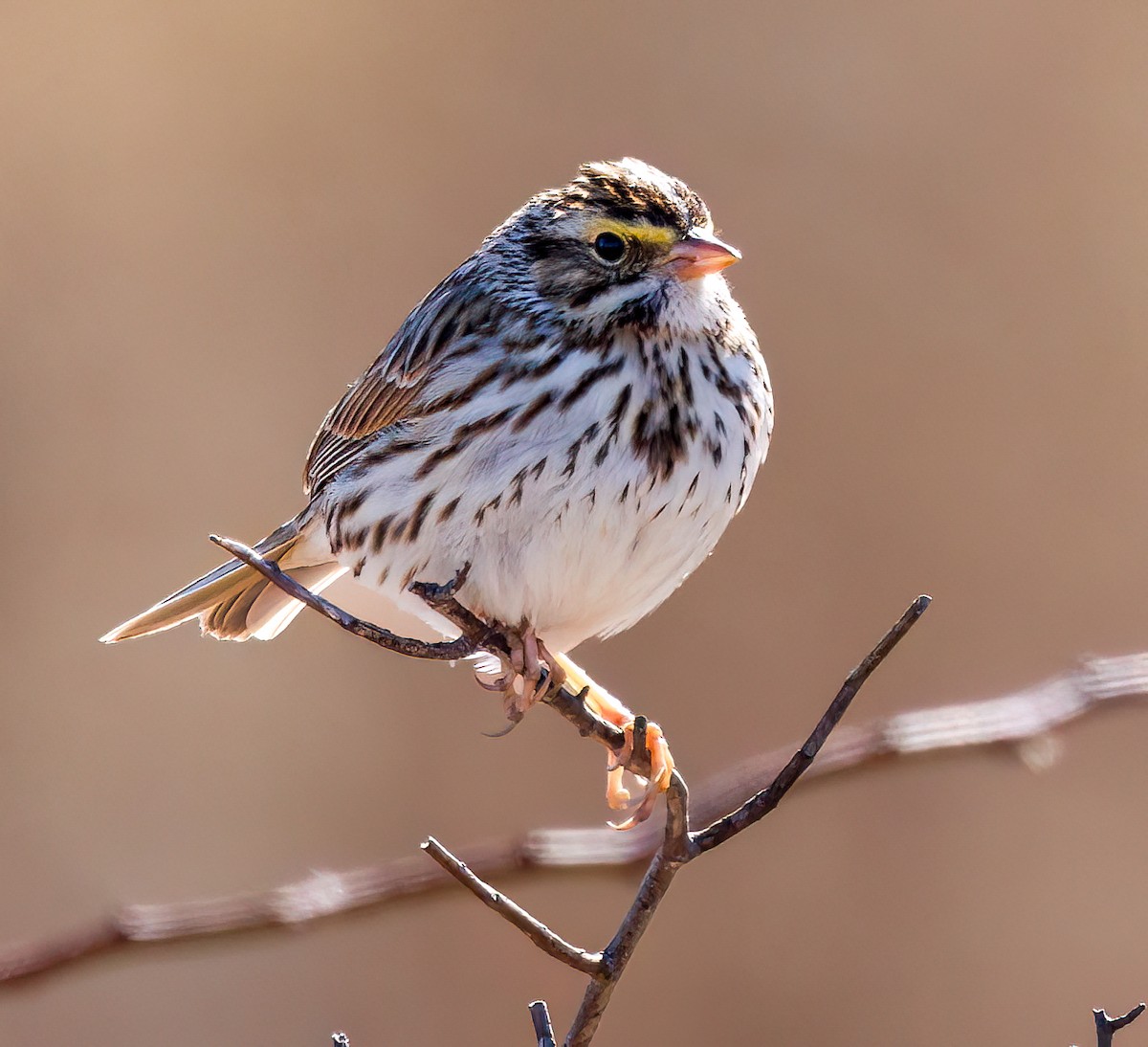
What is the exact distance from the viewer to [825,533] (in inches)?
206

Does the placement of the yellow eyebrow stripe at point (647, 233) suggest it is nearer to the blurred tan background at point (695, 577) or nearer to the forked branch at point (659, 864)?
the forked branch at point (659, 864)

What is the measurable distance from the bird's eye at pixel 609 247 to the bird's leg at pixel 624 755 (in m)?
0.73

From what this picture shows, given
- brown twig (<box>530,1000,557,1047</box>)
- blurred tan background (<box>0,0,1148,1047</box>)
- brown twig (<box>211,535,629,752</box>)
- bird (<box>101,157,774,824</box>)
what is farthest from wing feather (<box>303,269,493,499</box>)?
blurred tan background (<box>0,0,1148,1047</box>)

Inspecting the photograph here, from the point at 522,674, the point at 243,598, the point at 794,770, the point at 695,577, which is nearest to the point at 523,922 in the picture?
the point at 794,770

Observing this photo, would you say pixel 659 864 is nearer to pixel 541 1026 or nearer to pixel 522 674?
pixel 541 1026

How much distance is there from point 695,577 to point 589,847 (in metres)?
3.01

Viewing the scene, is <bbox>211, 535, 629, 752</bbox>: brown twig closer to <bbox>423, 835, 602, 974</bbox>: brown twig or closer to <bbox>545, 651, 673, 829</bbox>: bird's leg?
<bbox>545, 651, 673, 829</bbox>: bird's leg

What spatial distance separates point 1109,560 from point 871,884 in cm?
130

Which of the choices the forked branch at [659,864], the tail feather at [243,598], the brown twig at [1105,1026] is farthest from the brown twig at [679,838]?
the tail feather at [243,598]

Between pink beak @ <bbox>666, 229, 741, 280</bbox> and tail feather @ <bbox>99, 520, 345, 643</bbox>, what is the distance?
118 centimetres

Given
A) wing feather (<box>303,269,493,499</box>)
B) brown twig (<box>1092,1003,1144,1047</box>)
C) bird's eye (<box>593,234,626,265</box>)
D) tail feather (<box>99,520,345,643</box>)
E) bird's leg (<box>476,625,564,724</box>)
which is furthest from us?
tail feather (<box>99,520,345,643</box>)

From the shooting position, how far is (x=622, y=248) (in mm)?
2959

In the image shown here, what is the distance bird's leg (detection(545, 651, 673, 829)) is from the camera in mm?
2678

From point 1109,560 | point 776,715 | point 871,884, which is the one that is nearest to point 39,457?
point 776,715
